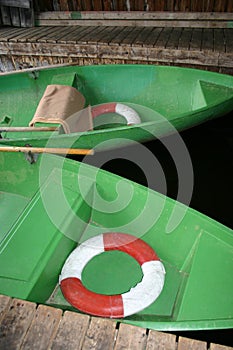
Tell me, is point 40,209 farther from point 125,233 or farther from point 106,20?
point 106,20

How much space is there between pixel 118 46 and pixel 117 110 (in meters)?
1.16

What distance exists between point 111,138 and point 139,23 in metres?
2.70

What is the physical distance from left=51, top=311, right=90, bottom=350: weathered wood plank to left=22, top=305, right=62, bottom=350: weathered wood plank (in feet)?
0.09

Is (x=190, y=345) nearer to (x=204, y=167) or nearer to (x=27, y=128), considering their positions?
(x=27, y=128)

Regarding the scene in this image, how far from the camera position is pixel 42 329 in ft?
4.90

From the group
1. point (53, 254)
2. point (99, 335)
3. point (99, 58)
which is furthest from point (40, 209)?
point (99, 58)

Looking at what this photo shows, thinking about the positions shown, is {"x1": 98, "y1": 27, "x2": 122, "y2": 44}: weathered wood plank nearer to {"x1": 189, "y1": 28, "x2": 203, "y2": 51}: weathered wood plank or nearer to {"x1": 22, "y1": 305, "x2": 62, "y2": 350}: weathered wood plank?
{"x1": 189, "y1": 28, "x2": 203, "y2": 51}: weathered wood plank

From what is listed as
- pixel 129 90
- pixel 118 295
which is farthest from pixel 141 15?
pixel 118 295

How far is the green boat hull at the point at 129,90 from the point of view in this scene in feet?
11.3

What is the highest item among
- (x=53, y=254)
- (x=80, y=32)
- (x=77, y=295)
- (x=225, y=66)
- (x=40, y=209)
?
(x=80, y=32)

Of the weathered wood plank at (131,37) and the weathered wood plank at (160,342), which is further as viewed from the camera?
the weathered wood plank at (131,37)

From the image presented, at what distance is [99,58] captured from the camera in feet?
14.7

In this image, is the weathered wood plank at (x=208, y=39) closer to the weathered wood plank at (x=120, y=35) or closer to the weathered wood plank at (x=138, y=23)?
the weathered wood plank at (x=138, y=23)

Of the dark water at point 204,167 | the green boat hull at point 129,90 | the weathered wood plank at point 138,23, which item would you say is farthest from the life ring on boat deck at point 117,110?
the weathered wood plank at point 138,23
